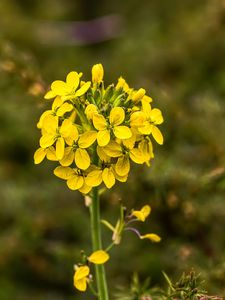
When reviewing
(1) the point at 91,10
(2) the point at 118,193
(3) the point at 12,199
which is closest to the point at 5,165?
(3) the point at 12,199

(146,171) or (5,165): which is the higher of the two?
(5,165)

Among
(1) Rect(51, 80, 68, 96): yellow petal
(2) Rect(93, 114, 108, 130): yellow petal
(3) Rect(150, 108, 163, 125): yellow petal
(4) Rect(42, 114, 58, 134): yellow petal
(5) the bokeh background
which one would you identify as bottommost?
(2) Rect(93, 114, 108, 130): yellow petal

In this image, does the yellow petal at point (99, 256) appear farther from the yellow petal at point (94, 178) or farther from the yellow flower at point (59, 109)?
the yellow flower at point (59, 109)

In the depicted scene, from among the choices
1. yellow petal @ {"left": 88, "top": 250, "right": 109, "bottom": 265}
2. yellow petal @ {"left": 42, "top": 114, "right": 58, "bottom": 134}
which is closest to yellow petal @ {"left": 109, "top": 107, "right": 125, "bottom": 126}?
yellow petal @ {"left": 42, "top": 114, "right": 58, "bottom": 134}

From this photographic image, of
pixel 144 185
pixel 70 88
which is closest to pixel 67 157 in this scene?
pixel 70 88

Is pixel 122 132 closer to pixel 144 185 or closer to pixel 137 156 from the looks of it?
pixel 137 156

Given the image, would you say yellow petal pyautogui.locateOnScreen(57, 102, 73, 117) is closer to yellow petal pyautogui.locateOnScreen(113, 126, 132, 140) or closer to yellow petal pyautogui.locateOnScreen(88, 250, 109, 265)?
yellow petal pyautogui.locateOnScreen(113, 126, 132, 140)

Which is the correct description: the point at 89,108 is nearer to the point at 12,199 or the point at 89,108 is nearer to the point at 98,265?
the point at 98,265
